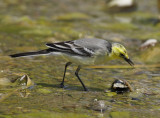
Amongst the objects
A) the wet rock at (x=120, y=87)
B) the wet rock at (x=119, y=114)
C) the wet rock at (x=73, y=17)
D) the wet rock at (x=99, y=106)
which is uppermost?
the wet rock at (x=73, y=17)

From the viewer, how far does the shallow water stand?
5879mm

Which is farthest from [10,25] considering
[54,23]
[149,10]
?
[149,10]

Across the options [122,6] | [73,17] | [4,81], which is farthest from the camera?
[122,6]

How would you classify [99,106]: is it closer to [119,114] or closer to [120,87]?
[119,114]

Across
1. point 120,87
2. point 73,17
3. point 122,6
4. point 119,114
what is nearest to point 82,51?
point 120,87

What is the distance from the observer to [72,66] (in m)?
8.84

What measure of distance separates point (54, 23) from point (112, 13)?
10.5 feet

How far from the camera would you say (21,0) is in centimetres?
1658

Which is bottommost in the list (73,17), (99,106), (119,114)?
(119,114)

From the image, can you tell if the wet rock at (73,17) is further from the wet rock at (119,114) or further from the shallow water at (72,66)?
the wet rock at (119,114)

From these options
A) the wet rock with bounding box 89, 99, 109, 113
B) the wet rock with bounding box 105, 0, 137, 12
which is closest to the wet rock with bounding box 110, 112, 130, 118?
the wet rock with bounding box 89, 99, 109, 113

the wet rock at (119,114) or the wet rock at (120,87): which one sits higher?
the wet rock at (120,87)

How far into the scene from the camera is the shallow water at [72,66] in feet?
19.3

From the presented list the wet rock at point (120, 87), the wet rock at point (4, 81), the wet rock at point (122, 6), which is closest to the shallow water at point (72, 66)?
the wet rock at point (4, 81)
